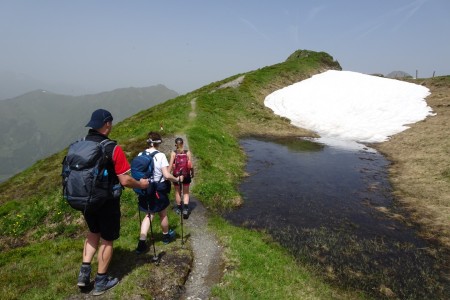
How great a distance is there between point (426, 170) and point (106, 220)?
2499 centimetres

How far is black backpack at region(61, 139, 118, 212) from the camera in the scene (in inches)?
284

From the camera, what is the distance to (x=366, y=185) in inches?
889

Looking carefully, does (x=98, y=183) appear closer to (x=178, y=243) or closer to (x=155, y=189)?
(x=155, y=189)

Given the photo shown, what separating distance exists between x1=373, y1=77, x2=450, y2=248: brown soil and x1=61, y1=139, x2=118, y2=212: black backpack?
1535 centimetres

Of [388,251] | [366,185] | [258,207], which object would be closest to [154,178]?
[258,207]

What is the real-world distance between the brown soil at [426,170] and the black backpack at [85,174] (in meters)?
15.3

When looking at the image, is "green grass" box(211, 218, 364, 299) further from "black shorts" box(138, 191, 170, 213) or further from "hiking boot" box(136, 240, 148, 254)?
"black shorts" box(138, 191, 170, 213)

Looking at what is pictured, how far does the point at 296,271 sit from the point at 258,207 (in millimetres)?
6560

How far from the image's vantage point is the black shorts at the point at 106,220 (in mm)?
7949

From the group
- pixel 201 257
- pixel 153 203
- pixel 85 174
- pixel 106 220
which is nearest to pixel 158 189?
pixel 153 203

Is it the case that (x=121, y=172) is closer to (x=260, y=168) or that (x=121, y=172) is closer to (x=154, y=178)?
(x=154, y=178)

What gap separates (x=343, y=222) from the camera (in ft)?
54.0

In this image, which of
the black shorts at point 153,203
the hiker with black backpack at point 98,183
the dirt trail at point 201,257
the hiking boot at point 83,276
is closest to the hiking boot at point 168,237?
the dirt trail at point 201,257

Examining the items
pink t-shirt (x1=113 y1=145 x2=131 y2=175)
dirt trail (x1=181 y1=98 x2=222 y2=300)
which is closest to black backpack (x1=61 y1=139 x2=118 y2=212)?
pink t-shirt (x1=113 y1=145 x2=131 y2=175)
